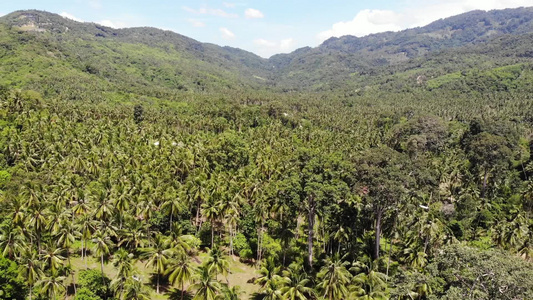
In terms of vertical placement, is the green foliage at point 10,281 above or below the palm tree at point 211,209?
below

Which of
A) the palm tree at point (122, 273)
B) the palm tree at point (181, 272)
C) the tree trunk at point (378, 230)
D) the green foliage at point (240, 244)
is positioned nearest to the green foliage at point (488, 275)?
the tree trunk at point (378, 230)

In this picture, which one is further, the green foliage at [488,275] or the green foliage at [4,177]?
the green foliage at [4,177]

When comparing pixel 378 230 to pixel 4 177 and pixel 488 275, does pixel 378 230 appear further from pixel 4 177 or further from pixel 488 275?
pixel 4 177

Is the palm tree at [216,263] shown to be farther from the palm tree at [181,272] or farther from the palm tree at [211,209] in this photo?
the palm tree at [211,209]

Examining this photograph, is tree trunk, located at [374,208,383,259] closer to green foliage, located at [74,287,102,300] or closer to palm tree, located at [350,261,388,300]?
palm tree, located at [350,261,388,300]

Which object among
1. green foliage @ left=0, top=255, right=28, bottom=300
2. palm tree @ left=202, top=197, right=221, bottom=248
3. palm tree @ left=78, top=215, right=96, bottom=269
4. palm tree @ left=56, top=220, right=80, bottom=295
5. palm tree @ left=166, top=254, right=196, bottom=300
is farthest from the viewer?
palm tree @ left=202, top=197, right=221, bottom=248

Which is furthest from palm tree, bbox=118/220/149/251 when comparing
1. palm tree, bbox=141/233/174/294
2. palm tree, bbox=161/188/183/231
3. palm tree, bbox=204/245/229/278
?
palm tree, bbox=204/245/229/278

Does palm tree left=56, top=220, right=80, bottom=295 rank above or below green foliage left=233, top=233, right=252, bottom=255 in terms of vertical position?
above

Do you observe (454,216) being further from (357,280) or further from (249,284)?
(249,284)

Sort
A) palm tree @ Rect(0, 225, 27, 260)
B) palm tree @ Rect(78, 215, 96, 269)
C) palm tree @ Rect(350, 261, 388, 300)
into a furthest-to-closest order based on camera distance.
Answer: palm tree @ Rect(78, 215, 96, 269), palm tree @ Rect(350, 261, 388, 300), palm tree @ Rect(0, 225, 27, 260)

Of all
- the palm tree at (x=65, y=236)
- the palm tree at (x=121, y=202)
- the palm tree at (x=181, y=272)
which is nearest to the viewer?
the palm tree at (x=181, y=272)

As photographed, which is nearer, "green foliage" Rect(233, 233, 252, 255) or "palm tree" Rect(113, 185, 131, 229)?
"palm tree" Rect(113, 185, 131, 229)
